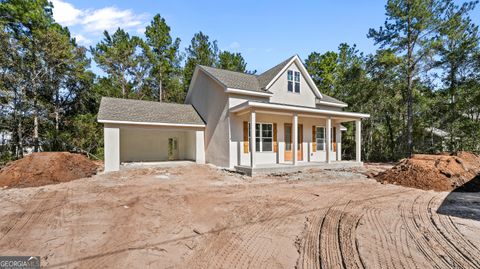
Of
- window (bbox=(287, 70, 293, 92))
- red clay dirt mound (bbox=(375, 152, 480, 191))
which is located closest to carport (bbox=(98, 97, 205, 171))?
window (bbox=(287, 70, 293, 92))

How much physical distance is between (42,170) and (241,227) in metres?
9.11

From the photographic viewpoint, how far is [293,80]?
44.1 feet

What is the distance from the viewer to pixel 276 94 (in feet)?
42.6

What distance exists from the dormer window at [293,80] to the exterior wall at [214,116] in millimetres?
4412

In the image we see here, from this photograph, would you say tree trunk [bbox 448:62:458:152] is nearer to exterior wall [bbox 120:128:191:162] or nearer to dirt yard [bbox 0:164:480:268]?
dirt yard [bbox 0:164:480:268]

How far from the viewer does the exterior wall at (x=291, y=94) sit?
1298 cm

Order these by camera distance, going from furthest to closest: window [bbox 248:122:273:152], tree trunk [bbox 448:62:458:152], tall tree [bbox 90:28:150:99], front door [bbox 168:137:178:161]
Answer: tall tree [bbox 90:28:150:99], tree trunk [bbox 448:62:458:152], front door [bbox 168:137:178:161], window [bbox 248:122:273:152]

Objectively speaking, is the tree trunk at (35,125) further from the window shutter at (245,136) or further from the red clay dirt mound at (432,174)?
the red clay dirt mound at (432,174)

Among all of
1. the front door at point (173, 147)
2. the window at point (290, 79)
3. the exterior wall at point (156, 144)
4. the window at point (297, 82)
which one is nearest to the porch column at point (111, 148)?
the exterior wall at point (156, 144)

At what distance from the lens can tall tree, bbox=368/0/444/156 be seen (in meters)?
15.7

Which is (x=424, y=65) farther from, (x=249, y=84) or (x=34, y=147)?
(x=34, y=147)

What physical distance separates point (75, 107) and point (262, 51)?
16934 millimetres

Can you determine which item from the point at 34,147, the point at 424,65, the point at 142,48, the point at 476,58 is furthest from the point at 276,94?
the point at 142,48

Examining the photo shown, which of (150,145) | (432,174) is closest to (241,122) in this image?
(432,174)
